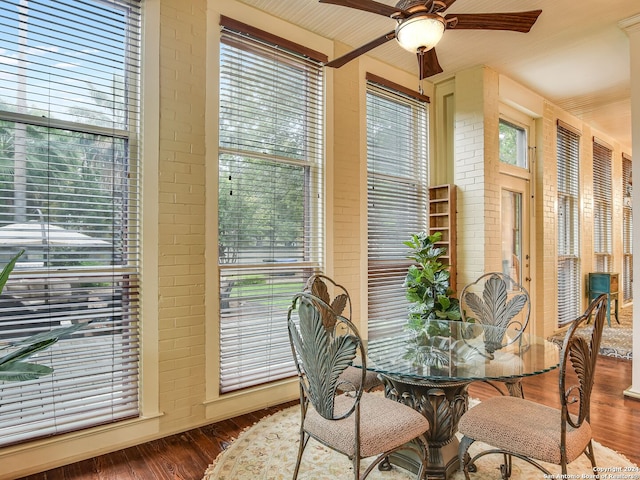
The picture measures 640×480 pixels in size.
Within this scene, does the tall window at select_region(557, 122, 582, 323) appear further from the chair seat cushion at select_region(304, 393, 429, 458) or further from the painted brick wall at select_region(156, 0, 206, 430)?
the painted brick wall at select_region(156, 0, 206, 430)

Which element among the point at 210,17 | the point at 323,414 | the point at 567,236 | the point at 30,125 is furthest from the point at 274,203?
the point at 567,236

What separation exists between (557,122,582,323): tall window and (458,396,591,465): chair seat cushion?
14.3 ft

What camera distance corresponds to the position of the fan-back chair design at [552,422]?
1.61 metres

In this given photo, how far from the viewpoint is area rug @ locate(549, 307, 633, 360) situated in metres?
4.54

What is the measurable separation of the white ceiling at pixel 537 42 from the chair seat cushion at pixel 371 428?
2864mm

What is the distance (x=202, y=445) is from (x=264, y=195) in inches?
71.1

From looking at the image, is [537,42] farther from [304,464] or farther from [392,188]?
[304,464]

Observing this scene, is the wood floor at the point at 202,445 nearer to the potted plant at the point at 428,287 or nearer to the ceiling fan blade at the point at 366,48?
the potted plant at the point at 428,287

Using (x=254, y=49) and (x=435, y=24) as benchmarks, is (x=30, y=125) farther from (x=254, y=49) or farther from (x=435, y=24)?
(x=435, y=24)

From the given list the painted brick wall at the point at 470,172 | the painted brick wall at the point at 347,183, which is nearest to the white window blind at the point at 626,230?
the painted brick wall at the point at 470,172

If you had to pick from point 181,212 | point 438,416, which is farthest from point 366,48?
point 438,416

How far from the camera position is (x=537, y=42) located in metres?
3.72

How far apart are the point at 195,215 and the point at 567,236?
550 centimetres

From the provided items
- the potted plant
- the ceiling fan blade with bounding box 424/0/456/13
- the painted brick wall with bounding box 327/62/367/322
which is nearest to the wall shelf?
the potted plant
